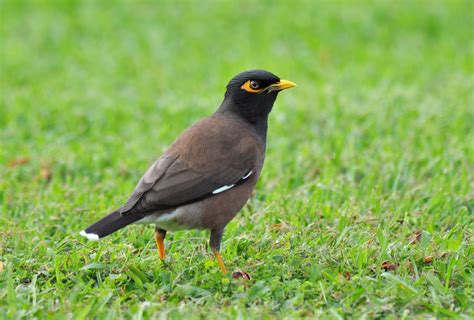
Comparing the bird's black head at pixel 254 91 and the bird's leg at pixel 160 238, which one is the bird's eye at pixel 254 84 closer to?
the bird's black head at pixel 254 91

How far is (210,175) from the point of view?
567cm

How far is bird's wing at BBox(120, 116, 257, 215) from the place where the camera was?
5465 mm

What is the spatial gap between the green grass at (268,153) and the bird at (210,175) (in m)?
0.28

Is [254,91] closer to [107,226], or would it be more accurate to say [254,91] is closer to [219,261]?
[219,261]

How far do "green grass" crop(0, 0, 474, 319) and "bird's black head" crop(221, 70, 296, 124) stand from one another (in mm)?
814

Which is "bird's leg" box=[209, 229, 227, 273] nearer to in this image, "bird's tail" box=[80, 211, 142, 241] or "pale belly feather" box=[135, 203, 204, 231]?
"pale belly feather" box=[135, 203, 204, 231]

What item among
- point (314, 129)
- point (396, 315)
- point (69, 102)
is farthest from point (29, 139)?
point (396, 315)

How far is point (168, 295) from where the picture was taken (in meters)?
5.08

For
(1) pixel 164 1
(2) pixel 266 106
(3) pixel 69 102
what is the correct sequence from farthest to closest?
(1) pixel 164 1, (3) pixel 69 102, (2) pixel 266 106

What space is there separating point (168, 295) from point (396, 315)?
130 cm

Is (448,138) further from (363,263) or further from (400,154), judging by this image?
(363,263)

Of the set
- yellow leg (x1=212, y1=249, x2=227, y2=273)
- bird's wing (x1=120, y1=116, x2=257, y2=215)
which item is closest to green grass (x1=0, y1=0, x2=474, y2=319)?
yellow leg (x1=212, y1=249, x2=227, y2=273)

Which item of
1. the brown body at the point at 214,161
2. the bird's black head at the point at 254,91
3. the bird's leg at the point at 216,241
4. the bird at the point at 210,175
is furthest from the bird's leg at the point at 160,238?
the bird's black head at the point at 254,91

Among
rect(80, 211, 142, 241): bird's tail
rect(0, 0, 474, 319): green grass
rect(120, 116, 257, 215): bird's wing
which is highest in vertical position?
rect(120, 116, 257, 215): bird's wing
